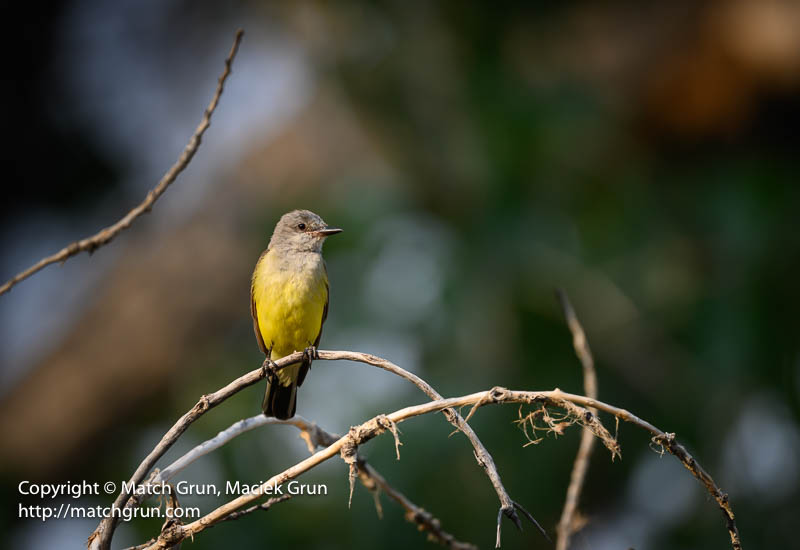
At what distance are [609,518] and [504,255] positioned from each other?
270 cm

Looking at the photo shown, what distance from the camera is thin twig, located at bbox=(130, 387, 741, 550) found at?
67.0 inches

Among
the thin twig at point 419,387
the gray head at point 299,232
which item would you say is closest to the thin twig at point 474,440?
the thin twig at point 419,387

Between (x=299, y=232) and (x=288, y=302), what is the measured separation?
430mm

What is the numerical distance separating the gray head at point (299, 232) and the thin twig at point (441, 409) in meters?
2.33

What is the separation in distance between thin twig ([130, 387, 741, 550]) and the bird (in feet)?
6.47

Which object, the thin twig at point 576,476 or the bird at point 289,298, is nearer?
the thin twig at point 576,476

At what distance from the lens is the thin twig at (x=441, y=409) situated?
5.58ft

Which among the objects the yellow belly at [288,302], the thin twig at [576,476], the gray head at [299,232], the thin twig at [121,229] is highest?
the gray head at [299,232]

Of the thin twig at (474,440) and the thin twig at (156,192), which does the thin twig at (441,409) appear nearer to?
the thin twig at (474,440)

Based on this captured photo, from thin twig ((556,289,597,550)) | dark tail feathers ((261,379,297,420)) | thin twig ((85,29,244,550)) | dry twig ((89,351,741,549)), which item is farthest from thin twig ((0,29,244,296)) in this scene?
dark tail feathers ((261,379,297,420))

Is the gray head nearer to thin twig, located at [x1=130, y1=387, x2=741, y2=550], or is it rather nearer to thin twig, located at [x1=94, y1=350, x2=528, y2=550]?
thin twig, located at [x1=94, y1=350, x2=528, y2=550]

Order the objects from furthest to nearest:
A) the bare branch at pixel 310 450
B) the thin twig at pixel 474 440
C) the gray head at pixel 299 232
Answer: the gray head at pixel 299 232, the bare branch at pixel 310 450, the thin twig at pixel 474 440

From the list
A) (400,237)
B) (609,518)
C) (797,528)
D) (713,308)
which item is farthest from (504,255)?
(797,528)

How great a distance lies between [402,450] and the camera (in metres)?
7.35
